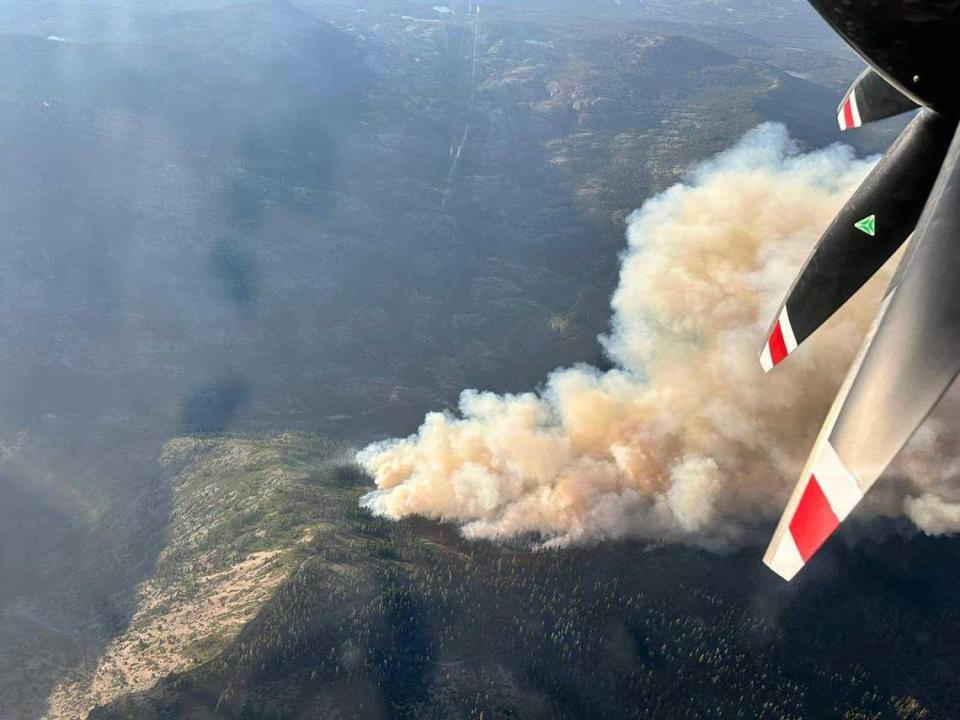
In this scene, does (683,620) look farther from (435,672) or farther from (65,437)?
(65,437)

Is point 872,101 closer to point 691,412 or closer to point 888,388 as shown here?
point 888,388

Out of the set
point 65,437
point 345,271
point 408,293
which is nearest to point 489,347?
point 408,293

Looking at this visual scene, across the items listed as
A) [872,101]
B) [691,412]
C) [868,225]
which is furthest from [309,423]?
[868,225]

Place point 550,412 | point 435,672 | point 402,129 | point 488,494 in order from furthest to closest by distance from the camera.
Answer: point 402,129
point 550,412
point 488,494
point 435,672

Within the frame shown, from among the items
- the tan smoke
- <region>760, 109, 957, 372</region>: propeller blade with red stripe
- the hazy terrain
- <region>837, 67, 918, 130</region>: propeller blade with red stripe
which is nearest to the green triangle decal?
<region>760, 109, 957, 372</region>: propeller blade with red stripe

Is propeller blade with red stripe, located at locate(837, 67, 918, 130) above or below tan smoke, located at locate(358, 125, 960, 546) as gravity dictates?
above

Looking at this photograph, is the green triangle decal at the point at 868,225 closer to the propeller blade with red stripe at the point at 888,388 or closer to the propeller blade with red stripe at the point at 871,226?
the propeller blade with red stripe at the point at 871,226

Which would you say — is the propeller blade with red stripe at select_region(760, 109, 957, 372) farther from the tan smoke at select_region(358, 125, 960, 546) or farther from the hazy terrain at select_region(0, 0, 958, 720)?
the hazy terrain at select_region(0, 0, 958, 720)
